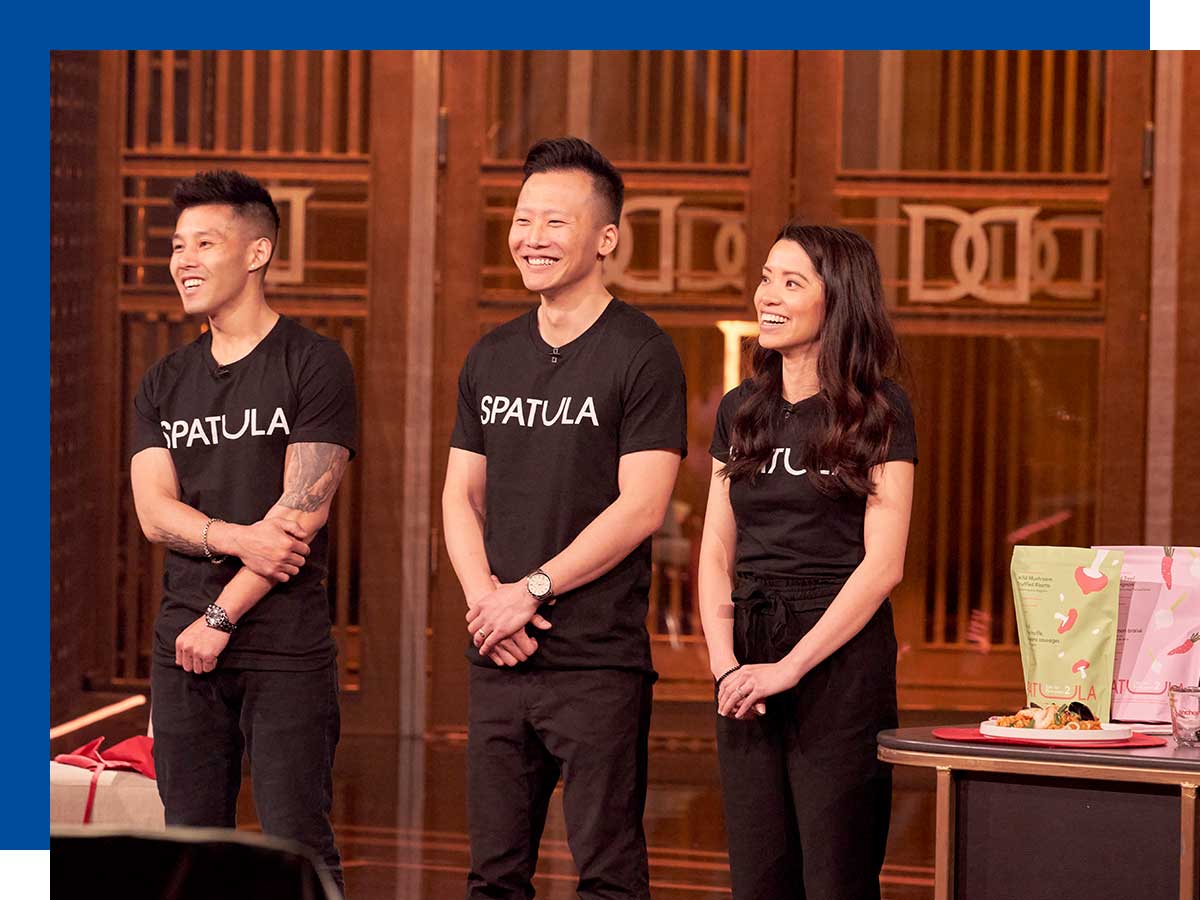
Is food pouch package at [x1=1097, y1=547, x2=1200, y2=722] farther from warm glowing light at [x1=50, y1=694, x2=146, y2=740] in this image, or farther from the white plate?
warm glowing light at [x1=50, y1=694, x2=146, y2=740]

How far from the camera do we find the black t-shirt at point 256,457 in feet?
11.0

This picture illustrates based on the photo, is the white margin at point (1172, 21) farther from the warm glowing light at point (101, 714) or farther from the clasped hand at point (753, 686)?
the warm glowing light at point (101, 714)

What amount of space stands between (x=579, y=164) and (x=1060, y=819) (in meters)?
1.54

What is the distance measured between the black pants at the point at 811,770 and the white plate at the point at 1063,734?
1.08 feet

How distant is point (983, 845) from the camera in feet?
8.60

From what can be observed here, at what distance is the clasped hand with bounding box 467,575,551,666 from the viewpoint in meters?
3.06

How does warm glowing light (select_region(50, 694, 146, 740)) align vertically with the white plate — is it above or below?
below

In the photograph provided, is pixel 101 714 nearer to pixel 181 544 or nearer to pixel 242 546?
pixel 181 544

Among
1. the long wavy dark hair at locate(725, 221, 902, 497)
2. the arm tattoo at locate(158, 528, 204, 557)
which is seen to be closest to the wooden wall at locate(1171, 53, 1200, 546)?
the long wavy dark hair at locate(725, 221, 902, 497)

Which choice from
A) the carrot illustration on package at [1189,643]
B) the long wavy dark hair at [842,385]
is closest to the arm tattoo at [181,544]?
the long wavy dark hair at [842,385]

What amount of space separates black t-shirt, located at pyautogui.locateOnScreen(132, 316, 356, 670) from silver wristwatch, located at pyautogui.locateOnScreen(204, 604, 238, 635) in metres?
0.04

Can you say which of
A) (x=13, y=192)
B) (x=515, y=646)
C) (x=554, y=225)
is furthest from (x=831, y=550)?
(x=13, y=192)

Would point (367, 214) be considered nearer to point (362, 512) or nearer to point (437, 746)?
point (362, 512)

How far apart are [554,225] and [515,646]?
823mm
